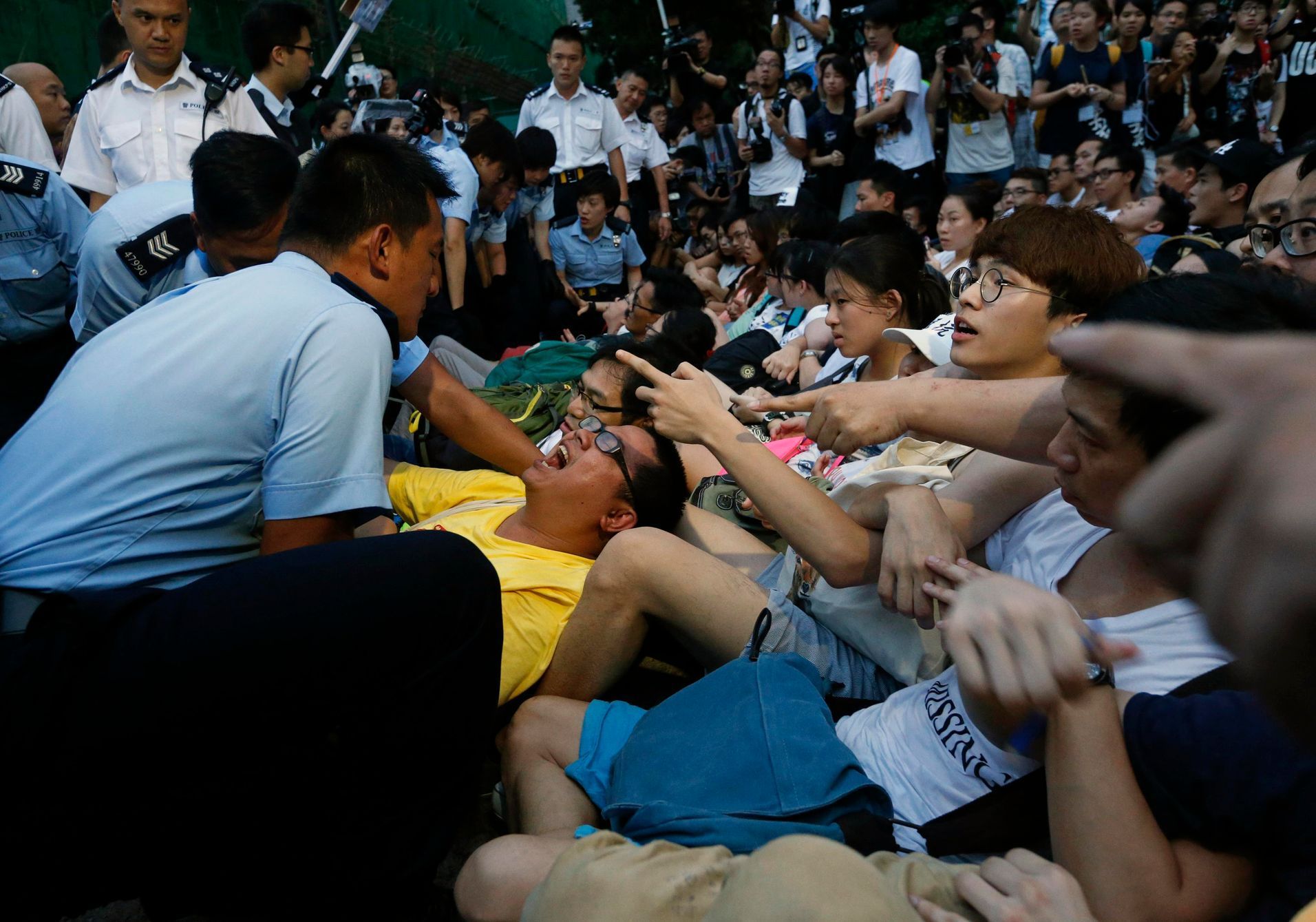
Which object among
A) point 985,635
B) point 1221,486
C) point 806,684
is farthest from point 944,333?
point 1221,486

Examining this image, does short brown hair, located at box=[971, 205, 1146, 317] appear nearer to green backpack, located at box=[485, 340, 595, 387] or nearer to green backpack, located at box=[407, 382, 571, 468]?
green backpack, located at box=[407, 382, 571, 468]

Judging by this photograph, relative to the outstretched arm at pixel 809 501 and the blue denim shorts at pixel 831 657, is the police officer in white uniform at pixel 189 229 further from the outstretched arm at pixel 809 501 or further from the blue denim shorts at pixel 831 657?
the blue denim shorts at pixel 831 657

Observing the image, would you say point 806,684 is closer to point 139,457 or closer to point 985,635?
point 985,635

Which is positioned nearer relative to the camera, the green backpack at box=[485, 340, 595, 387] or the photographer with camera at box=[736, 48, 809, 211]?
the green backpack at box=[485, 340, 595, 387]

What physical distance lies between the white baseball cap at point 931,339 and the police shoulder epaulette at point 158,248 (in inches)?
86.7

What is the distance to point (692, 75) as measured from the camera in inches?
393

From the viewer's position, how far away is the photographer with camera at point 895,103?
23.1 ft

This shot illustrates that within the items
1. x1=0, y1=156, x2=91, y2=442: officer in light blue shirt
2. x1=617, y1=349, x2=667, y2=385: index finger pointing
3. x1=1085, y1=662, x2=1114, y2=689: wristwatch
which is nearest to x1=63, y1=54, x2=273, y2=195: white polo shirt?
x1=0, y1=156, x2=91, y2=442: officer in light blue shirt

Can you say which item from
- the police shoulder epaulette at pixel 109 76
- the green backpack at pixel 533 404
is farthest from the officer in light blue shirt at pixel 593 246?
the police shoulder epaulette at pixel 109 76

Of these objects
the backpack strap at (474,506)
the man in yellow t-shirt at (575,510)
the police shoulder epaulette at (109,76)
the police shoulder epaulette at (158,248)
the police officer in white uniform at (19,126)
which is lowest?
the backpack strap at (474,506)

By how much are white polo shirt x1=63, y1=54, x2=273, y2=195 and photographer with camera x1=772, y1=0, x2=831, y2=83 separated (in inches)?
236

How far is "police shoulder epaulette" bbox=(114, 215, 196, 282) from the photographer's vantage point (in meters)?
3.01

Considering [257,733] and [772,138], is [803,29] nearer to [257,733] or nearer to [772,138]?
[772,138]

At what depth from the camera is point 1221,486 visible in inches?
19.0
